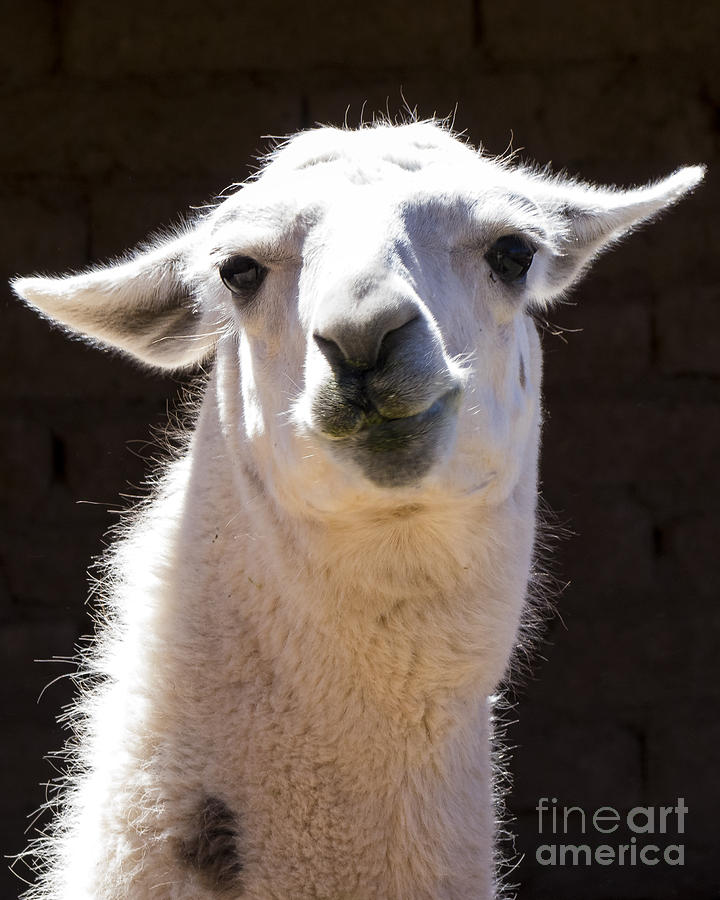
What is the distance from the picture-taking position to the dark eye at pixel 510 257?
2.35 m

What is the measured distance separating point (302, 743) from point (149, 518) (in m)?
0.67

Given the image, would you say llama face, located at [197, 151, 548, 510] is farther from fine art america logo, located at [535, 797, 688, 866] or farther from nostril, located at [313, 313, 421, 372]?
fine art america logo, located at [535, 797, 688, 866]

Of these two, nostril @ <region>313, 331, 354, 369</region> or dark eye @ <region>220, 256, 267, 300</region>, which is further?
dark eye @ <region>220, 256, 267, 300</region>

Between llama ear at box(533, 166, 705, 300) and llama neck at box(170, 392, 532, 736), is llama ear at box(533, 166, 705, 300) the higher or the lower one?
the higher one

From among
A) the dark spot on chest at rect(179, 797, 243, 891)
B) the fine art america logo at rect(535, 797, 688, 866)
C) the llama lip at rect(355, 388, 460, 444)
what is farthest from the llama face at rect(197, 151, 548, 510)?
the fine art america logo at rect(535, 797, 688, 866)

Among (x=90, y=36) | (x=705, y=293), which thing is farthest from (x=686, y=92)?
(x=90, y=36)

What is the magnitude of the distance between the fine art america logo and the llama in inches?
88.8

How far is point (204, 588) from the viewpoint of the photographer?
2445 mm

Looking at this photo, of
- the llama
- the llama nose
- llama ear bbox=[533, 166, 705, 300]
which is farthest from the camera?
llama ear bbox=[533, 166, 705, 300]

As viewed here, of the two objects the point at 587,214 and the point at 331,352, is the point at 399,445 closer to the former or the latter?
the point at 331,352

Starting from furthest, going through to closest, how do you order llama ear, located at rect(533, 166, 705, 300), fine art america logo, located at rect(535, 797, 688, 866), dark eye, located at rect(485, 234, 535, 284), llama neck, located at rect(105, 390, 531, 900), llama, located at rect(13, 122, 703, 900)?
fine art america logo, located at rect(535, 797, 688, 866)
llama ear, located at rect(533, 166, 705, 300)
dark eye, located at rect(485, 234, 535, 284)
llama neck, located at rect(105, 390, 531, 900)
llama, located at rect(13, 122, 703, 900)

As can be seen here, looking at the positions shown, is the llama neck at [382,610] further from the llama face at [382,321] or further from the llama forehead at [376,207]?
the llama forehead at [376,207]

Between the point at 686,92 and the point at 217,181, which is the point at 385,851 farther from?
the point at 686,92

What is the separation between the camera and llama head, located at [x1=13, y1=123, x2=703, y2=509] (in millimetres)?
1979
